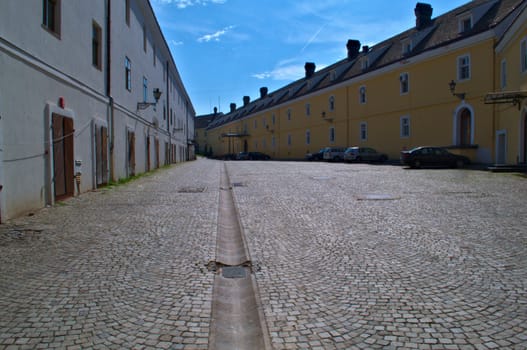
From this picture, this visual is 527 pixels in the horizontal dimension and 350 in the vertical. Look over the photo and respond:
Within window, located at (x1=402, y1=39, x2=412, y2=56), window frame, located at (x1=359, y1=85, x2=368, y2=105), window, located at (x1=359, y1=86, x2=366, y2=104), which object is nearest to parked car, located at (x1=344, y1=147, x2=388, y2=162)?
window frame, located at (x1=359, y1=85, x2=368, y2=105)

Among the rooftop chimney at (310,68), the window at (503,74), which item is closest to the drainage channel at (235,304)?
the window at (503,74)

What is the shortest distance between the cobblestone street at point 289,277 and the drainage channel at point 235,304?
100 millimetres

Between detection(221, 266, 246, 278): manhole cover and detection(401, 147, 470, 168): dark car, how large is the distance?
66.7ft

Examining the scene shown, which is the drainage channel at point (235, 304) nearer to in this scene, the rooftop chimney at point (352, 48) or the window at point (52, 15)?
the window at point (52, 15)

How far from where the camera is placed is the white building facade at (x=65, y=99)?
7320 mm

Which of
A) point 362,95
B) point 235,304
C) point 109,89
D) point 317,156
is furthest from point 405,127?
point 235,304

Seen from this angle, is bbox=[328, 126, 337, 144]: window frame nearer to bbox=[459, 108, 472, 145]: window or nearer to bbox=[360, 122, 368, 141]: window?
bbox=[360, 122, 368, 141]: window

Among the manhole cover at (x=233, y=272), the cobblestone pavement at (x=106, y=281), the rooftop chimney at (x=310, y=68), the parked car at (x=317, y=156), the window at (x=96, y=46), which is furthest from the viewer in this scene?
the rooftop chimney at (x=310, y=68)

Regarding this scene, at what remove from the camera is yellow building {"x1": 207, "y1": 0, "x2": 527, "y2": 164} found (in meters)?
20.5

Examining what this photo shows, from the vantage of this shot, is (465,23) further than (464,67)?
Yes

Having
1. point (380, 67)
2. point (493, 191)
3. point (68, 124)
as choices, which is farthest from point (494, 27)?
point (68, 124)

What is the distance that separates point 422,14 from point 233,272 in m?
35.8

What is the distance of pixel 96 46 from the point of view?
13.1m

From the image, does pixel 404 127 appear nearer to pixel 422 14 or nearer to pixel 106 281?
pixel 422 14
